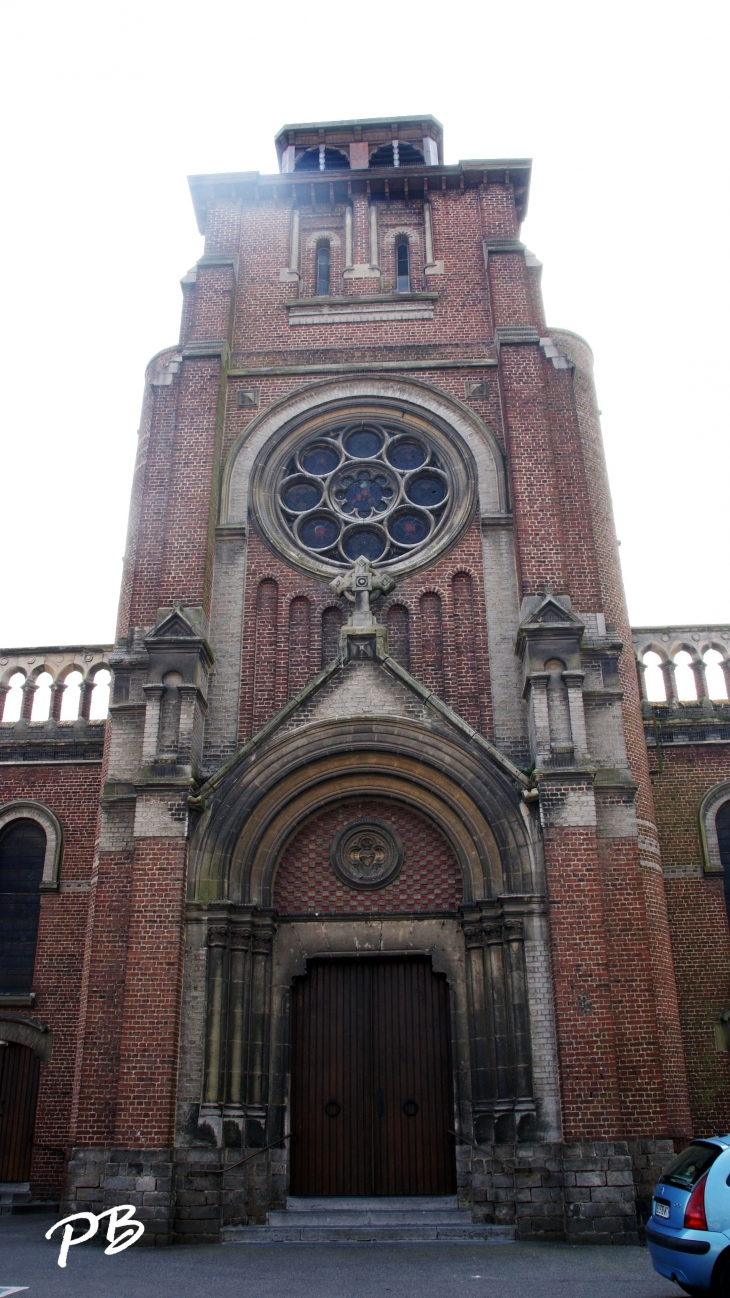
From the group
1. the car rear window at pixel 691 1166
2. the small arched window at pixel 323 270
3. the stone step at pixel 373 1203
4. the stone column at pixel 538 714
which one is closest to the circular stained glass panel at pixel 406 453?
the small arched window at pixel 323 270

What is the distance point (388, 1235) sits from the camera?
1159 cm

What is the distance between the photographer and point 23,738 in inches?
703

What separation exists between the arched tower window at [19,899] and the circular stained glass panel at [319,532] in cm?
667

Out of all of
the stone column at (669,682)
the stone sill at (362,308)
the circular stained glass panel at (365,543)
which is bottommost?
the stone column at (669,682)

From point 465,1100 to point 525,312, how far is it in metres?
12.7

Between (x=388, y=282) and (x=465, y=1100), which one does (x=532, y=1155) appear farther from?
(x=388, y=282)

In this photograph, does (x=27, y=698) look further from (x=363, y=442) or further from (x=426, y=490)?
(x=426, y=490)

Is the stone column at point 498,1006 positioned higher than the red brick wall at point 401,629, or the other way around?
the red brick wall at point 401,629

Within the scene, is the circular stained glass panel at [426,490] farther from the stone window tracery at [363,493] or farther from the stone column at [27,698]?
the stone column at [27,698]

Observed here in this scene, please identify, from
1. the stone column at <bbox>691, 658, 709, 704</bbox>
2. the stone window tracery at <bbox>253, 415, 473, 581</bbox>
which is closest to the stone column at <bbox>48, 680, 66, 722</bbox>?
the stone window tracery at <bbox>253, 415, 473, 581</bbox>

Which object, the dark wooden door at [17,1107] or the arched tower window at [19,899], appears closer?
the dark wooden door at [17,1107]

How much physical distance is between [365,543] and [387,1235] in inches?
389

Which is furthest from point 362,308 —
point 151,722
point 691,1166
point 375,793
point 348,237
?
point 691,1166

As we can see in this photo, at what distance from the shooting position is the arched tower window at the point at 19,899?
1633 cm
